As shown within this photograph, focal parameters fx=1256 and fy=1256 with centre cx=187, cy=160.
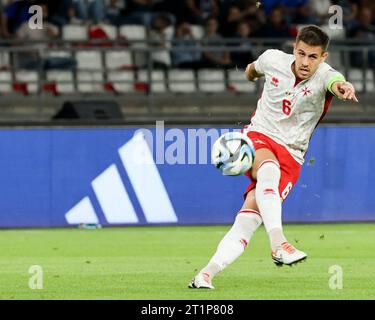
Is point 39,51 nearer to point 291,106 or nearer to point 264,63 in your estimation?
point 264,63

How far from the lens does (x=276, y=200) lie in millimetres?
9359

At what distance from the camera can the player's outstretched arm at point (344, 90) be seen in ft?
29.4

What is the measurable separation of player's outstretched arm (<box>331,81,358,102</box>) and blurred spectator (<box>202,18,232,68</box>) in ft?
31.0

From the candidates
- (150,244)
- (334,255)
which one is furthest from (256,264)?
(150,244)

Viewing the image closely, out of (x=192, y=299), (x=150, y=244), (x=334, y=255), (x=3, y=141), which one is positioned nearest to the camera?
(x=192, y=299)

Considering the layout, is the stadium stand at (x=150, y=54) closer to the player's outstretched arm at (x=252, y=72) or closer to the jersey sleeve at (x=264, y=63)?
the player's outstretched arm at (x=252, y=72)

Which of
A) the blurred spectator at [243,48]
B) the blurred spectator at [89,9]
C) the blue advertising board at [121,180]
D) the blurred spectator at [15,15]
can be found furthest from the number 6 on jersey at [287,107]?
the blurred spectator at [89,9]

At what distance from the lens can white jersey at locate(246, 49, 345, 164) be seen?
9.70 metres

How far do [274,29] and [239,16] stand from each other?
25.7 inches

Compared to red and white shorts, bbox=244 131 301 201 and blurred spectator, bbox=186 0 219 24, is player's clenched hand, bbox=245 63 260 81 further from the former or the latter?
blurred spectator, bbox=186 0 219 24

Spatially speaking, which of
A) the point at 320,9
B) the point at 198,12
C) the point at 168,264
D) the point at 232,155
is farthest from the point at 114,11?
the point at 232,155
